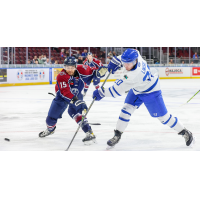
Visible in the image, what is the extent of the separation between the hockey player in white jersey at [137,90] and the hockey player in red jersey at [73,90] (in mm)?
241

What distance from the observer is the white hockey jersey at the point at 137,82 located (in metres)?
2.96

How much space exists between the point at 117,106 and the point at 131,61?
12.0 ft

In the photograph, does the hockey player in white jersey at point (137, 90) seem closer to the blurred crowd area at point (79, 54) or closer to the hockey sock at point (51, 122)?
the hockey sock at point (51, 122)

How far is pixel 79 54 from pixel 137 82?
11.4 metres

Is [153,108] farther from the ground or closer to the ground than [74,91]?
closer to the ground

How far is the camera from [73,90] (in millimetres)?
3457

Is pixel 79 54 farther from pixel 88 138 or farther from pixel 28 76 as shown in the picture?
pixel 88 138

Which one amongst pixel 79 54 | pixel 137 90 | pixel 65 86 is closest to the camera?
pixel 137 90

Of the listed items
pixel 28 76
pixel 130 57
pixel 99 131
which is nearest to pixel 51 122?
pixel 99 131

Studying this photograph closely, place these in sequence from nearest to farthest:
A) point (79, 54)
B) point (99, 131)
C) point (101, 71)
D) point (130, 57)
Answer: point (130, 57), point (101, 71), point (99, 131), point (79, 54)

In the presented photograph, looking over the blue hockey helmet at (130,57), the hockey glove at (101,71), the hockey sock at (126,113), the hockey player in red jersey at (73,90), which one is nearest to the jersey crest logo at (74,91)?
the hockey player in red jersey at (73,90)

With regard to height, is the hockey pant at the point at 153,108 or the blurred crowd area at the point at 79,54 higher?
the blurred crowd area at the point at 79,54

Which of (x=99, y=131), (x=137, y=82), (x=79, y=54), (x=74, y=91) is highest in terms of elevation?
(x=79, y=54)
